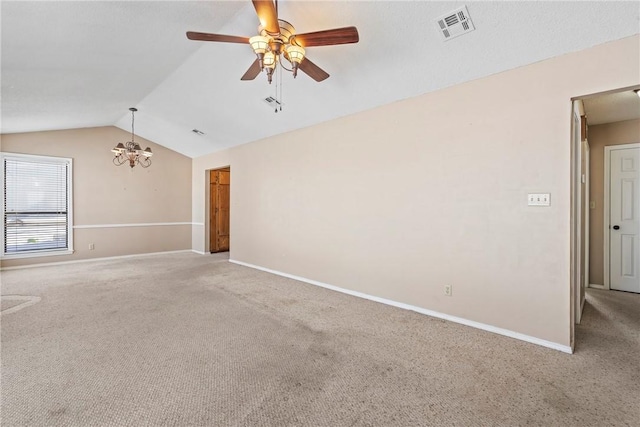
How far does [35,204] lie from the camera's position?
5770mm

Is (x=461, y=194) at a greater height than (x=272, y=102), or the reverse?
(x=272, y=102)

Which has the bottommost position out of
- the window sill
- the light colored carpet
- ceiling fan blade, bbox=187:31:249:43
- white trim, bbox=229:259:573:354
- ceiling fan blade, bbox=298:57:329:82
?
the light colored carpet

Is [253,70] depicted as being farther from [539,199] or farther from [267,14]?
[539,199]

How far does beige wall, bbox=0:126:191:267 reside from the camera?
19.6 ft

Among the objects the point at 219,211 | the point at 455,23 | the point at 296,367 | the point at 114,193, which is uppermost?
the point at 455,23

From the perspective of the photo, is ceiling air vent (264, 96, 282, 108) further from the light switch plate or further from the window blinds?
the window blinds

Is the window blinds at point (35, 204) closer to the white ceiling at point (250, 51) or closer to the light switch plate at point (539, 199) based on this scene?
the white ceiling at point (250, 51)

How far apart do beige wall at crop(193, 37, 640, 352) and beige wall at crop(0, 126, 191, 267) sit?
457cm

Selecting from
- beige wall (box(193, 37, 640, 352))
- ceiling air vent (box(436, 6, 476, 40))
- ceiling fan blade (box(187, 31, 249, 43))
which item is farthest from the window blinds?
ceiling air vent (box(436, 6, 476, 40))

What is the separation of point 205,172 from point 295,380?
6577 mm

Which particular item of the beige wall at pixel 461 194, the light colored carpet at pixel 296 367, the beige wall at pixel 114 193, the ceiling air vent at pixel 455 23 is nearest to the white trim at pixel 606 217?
the light colored carpet at pixel 296 367

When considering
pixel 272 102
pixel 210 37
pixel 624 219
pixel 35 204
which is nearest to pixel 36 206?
pixel 35 204

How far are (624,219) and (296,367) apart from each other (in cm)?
513

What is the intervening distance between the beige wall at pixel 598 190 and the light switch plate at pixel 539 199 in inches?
113
